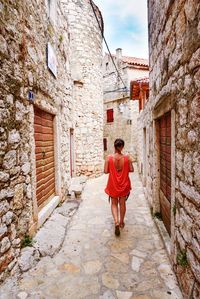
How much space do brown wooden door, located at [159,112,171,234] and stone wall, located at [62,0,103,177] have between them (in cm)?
558

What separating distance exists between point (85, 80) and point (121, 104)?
6.81 meters

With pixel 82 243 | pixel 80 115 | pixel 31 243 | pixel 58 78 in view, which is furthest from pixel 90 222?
pixel 80 115

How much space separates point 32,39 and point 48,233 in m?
3.07

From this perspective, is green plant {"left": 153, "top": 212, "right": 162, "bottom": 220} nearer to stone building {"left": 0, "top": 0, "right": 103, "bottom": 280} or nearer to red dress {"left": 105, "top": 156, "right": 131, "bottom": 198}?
red dress {"left": 105, "top": 156, "right": 131, "bottom": 198}

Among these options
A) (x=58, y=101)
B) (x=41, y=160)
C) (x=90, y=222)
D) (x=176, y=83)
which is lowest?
(x=90, y=222)

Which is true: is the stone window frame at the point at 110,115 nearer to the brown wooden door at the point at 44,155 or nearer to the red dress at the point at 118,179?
the brown wooden door at the point at 44,155

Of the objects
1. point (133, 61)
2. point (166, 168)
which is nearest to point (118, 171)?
point (166, 168)

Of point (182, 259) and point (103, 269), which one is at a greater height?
point (182, 259)

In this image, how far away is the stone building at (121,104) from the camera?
48.7ft

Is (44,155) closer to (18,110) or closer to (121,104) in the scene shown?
(18,110)

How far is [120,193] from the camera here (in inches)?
136

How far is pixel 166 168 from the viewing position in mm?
3213

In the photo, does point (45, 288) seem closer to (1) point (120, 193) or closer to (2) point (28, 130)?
(1) point (120, 193)

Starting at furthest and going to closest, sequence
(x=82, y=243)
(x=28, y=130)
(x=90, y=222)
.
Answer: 1. (x=90, y=222)
2. (x=82, y=243)
3. (x=28, y=130)
